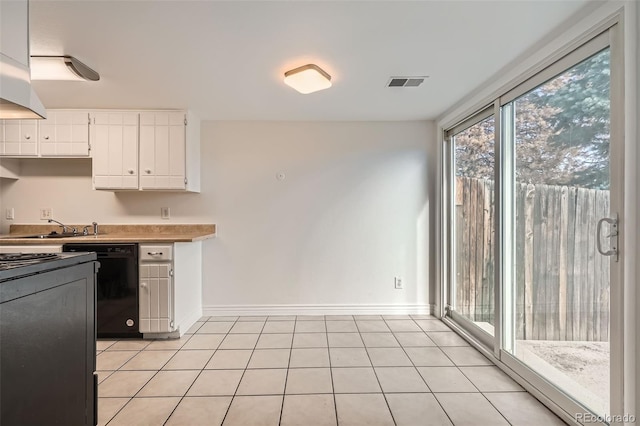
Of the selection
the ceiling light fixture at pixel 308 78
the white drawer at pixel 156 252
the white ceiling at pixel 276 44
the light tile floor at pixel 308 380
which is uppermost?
the white ceiling at pixel 276 44

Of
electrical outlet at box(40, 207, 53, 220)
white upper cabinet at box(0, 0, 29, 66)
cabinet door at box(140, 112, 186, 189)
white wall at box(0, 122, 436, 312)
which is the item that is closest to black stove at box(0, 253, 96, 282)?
white upper cabinet at box(0, 0, 29, 66)

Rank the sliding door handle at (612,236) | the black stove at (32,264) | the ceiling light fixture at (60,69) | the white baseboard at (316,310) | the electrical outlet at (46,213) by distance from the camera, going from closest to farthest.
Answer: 1. the black stove at (32,264)
2. the sliding door handle at (612,236)
3. the ceiling light fixture at (60,69)
4. the electrical outlet at (46,213)
5. the white baseboard at (316,310)

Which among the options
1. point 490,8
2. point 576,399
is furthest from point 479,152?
point 576,399

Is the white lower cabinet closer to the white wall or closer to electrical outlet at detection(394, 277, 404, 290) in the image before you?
the white wall

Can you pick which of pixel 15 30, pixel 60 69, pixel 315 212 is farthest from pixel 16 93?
pixel 315 212

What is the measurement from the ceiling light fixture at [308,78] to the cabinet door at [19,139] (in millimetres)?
2636

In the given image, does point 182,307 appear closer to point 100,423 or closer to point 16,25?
point 100,423

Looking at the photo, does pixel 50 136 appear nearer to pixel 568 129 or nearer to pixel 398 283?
pixel 398 283

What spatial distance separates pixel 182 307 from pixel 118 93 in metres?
2.02

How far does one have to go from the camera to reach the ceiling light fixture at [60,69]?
1929mm

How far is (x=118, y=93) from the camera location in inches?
99.5

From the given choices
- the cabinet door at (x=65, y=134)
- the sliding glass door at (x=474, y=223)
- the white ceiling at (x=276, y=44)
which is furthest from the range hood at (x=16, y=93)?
the sliding glass door at (x=474, y=223)

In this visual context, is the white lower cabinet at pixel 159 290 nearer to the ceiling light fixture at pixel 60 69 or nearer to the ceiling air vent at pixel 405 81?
the ceiling light fixture at pixel 60 69

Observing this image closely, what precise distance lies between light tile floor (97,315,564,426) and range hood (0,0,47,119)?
5.43ft
